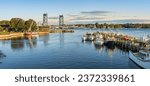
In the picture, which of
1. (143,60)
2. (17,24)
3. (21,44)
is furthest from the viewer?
(17,24)

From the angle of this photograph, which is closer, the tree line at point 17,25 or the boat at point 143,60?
the boat at point 143,60

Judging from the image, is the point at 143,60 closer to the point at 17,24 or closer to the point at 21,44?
the point at 21,44

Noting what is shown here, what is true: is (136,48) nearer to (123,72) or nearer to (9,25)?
(123,72)

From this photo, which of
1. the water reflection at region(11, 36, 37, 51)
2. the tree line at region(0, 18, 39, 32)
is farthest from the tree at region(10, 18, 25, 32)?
the water reflection at region(11, 36, 37, 51)

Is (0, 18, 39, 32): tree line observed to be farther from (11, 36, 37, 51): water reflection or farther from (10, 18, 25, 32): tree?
(11, 36, 37, 51): water reflection

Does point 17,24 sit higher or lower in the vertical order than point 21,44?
higher

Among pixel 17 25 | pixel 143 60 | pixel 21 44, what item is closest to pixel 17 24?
pixel 17 25

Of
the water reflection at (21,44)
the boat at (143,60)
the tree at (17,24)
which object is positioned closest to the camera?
the boat at (143,60)

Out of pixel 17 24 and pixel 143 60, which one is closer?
pixel 143 60

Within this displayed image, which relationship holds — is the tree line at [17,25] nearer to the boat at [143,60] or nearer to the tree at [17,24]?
the tree at [17,24]

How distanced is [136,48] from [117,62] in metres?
2.17

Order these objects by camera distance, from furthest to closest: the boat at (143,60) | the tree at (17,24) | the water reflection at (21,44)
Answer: the tree at (17,24)
the water reflection at (21,44)
the boat at (143,60)

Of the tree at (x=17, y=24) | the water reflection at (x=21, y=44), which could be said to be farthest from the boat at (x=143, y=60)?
the tree at (x=17, y=24)

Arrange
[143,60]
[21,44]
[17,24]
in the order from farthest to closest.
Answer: [17,24] < [21,44] < [143,60]
